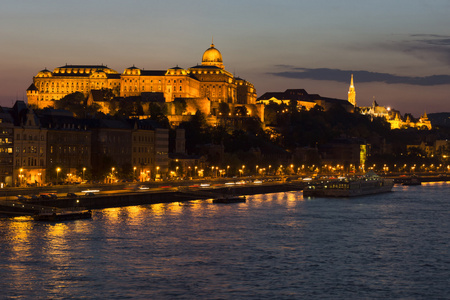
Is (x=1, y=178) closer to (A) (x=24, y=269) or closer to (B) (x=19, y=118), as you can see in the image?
(B) (x=19, y=118)

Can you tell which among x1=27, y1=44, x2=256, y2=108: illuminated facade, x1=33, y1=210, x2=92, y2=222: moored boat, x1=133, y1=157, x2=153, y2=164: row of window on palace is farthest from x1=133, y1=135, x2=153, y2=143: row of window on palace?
x1=27, y1=44, x2=256, y2=108: illuminated facade

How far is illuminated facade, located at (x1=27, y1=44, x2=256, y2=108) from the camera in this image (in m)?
180

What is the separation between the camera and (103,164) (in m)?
99.6

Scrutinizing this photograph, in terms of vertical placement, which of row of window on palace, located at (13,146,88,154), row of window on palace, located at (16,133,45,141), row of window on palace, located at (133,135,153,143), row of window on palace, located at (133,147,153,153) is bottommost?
row of window on palace, located at (13,146,88,154)

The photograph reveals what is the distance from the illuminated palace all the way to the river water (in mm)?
102749

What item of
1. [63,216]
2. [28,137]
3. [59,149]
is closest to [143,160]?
[59,149]

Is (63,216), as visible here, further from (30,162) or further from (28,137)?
(28,137)

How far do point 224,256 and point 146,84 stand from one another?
132m

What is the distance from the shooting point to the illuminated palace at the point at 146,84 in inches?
7052

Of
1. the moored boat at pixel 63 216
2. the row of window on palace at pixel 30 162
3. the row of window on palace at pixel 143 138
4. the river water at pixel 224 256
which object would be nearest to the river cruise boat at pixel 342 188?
the row of window on palace at pixel 143 138

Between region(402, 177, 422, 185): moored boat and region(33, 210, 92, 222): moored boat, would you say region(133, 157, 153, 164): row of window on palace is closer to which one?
region(33, 210, 92, 222): moored boat

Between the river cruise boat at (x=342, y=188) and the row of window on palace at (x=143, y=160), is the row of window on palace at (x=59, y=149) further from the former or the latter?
the river cruise boat at (x=342, y=188)

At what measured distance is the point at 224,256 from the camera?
167 feet

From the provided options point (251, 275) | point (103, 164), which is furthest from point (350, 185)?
point (251, 275)
